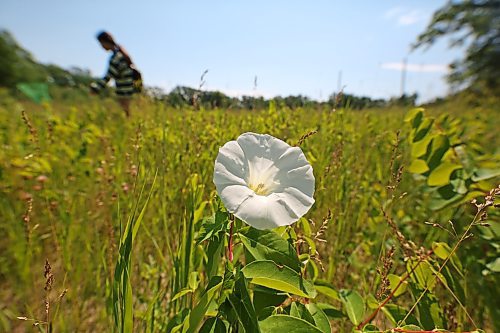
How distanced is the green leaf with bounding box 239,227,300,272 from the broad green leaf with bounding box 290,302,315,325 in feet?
0.26

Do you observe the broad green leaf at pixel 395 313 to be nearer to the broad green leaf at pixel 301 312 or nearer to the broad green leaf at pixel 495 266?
the broad green leaf at pixel 301 312

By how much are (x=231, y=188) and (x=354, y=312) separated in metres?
0.40

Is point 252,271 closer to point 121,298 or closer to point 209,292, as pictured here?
point 209,292

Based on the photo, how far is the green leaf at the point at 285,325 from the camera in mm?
491

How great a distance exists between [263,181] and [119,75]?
9.84ft

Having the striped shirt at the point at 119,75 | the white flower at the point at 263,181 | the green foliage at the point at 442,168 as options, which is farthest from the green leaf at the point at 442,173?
the striped shirt at the point at 119,75

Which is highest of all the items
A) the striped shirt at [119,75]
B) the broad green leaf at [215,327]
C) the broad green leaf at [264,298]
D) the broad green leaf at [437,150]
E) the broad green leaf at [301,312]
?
the striped shirt at [119,75]

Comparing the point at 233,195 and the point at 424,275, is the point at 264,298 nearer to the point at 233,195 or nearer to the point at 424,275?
the point at 233,195

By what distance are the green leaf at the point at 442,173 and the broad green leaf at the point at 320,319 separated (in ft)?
2.20

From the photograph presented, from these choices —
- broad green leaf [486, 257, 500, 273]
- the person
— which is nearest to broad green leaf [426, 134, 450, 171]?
broad green leaf [486, 257, 500, 273]

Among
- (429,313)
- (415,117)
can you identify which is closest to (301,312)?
(429,313)

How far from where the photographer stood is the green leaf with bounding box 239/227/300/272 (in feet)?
1.87

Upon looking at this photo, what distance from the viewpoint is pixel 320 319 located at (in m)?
0.60

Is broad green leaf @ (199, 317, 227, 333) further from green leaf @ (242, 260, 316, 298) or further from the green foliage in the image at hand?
the green foliage
